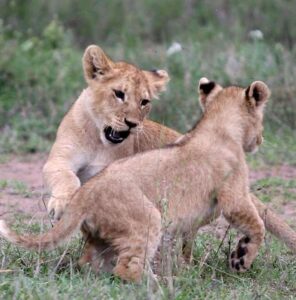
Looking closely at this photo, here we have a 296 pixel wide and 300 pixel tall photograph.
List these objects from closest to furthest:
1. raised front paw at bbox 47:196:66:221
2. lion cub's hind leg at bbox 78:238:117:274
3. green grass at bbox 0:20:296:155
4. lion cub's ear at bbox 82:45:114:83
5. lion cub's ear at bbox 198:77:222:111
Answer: lion cub's hind leg at bbox 78:238:117:274
raised front paw at bbox 47:196:66:221
lion cub's ear at bbox 198:77:222:111
lion cub's ear at bbox 82:45:114:83
green grass at bbox 0:20:296:155

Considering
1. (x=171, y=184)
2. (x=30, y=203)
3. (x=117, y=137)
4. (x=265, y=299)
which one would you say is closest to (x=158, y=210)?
(x=171, y=184)

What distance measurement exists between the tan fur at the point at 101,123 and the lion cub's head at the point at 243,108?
0.60 meters

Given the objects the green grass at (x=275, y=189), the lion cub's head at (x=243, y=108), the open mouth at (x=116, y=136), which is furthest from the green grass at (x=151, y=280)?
the green grass at (x=275, y=189)

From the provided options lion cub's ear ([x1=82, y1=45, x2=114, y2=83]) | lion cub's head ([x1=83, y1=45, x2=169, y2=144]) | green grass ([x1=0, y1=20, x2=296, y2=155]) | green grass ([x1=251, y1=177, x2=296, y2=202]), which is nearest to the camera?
lion cub's head ([x1=83, y1=45, x2=169, y2=144])

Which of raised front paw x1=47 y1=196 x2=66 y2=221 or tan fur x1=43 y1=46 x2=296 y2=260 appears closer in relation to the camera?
raised front paw x1=47 y1=196 x2=66 y2=221

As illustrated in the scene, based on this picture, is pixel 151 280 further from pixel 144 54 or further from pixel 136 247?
pixel 144 54

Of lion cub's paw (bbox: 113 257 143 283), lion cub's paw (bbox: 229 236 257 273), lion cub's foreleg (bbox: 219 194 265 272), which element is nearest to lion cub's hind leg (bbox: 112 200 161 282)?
lion cub's paw (bbox: 113 257 143 283)

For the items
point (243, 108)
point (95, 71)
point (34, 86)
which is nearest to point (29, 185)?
point (95, 71)

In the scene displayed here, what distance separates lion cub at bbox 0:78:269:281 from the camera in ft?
15.6

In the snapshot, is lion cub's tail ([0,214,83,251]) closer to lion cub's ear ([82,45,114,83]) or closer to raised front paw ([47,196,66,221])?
raised front paw ([47,196,66,221])

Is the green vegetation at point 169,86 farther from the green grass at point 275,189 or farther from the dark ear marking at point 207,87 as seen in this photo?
the dark ear marking at point 207,87

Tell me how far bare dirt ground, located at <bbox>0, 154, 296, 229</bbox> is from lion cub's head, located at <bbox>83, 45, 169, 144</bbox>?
1.97ft

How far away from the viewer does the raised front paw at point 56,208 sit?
17.8ft

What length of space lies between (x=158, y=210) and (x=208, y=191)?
0.33 metres
